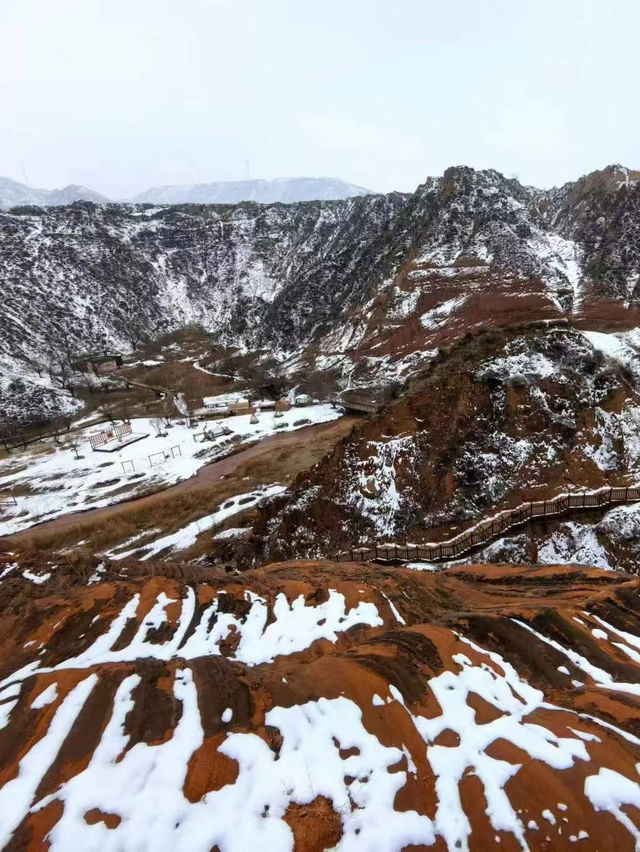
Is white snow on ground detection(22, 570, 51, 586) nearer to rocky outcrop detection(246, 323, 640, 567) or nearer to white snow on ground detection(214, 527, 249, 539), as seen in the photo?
rocky outcrop detection(246, 323, 640, 567)

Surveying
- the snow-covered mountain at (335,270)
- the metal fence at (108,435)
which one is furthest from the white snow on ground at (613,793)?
the metal fence at (108,435)

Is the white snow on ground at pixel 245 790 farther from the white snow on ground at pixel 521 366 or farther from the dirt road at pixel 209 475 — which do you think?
the dirt road at pixel 209 475

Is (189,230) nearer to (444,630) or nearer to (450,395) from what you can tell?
(450,395)

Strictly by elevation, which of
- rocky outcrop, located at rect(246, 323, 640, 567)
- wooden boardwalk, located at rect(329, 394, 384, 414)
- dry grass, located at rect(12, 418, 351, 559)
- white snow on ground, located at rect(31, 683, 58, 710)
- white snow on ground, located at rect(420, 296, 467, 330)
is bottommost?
dry grass, located at rect(12, 418, 351, 559)

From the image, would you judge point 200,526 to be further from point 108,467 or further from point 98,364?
point 98,364

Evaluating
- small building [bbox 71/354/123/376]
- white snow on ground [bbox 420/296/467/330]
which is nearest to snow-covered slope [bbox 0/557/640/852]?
white snow on ground [bbox 420/296/467/330]

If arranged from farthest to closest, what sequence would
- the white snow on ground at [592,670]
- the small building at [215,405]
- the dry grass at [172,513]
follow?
the small building at [215,405]
the dry grass at [172,513]
the white snow on ground at [592,670]

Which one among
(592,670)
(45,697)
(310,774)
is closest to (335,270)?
(592,670)
